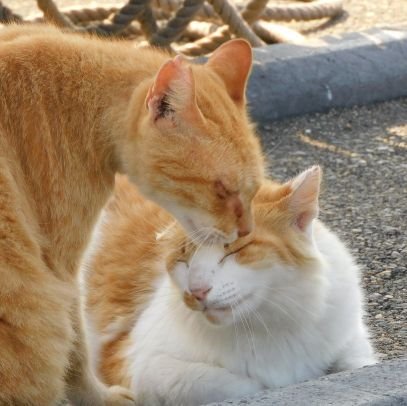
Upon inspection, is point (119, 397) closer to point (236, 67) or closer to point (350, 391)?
point (350, 391)

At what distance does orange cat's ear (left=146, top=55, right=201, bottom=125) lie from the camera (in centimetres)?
287

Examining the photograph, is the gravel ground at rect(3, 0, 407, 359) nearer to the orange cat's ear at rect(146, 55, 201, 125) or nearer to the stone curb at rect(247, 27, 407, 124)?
the stone curb at rect(247, 27, 407, 124)

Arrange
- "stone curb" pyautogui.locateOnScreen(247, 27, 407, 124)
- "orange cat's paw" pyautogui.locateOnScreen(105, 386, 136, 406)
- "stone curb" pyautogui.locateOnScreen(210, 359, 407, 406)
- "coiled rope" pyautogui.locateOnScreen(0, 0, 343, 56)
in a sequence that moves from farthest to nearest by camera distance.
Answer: "coiled rope" pyautogui.locateOnScreen(0, 0, 343, 56) → "stone curb" pyautogui.locateOnScreen(247, 27, 407, 124) → "orange cat's paw" pyautogui.locateOnScreen(105, 386, 136, 406) → "stone curb" pyautogui.locateOnScreen(210, 359, 407, 406)

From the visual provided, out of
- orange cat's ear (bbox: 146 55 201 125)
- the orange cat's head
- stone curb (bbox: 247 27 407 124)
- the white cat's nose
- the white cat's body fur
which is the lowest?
stone curb (bbox: 247 27 407 124)

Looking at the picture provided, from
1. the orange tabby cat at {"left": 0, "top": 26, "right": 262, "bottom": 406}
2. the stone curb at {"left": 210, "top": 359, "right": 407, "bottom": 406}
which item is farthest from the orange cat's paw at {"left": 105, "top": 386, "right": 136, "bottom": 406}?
the stone curb at {"left": 210, "top": 359, "right": 407, "bottom": 406}

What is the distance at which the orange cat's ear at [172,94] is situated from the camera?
287 cm

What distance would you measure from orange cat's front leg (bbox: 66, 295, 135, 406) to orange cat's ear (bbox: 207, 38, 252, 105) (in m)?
0.80

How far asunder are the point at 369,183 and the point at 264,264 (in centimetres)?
213

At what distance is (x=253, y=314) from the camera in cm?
320

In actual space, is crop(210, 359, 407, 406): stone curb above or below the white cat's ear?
below

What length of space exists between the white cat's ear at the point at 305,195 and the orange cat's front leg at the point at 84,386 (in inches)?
28.2

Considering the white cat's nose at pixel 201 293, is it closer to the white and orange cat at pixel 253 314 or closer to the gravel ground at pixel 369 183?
the white and orange cat at pixel 253 314

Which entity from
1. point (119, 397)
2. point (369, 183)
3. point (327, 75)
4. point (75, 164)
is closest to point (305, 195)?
point (75, 164)

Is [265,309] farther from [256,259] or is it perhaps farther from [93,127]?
[93,127]
